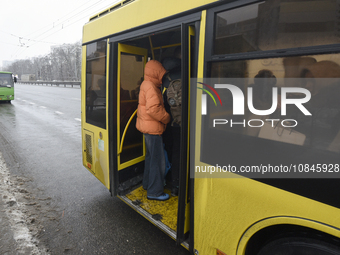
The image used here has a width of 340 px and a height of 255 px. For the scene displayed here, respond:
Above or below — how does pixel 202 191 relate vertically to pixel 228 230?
above

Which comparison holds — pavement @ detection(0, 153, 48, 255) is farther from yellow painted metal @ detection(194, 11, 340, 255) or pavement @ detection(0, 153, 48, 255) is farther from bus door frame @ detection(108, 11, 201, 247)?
yellow painted metal @ detection(194, 11, 340, 255)

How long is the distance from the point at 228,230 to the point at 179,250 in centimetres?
107

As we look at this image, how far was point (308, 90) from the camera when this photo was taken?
1.35 metres

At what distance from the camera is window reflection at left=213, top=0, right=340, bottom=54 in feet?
4.13

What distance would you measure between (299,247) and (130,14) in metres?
2.65

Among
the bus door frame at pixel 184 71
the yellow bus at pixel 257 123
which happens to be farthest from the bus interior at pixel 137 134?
the yellow bus at pixel 257 123

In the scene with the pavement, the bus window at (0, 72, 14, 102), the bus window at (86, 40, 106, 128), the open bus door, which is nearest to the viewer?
the pavement

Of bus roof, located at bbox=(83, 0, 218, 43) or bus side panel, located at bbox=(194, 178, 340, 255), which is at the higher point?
bus roof, located at bbox=(83, 0, 218, 43)

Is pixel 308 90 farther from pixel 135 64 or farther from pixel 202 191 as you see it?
pixel 135 64

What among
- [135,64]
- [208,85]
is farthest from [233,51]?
[135,64]

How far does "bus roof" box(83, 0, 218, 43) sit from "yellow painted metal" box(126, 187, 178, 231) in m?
2.18

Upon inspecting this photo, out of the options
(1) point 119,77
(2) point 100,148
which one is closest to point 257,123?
(1) point 119,77

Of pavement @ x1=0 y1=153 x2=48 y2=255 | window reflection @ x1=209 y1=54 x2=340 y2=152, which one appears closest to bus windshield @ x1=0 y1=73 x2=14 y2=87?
pavement @ x1=0 y1=153 x2=48 y2=255

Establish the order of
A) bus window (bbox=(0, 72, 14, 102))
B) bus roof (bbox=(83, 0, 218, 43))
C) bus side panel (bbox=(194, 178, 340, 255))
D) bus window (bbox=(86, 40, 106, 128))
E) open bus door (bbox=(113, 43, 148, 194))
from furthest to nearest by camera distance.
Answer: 1. bus window (bbox=(0, 72, 14, 102))
2. bus window (bbox=(86, 40, 106, 128))
3. open bus door (bbox=(113, 43, 148, 194))
4. bus roof (bbox=(83, 0, 218, 43))
5. bus side panel (bbox=(194, 178, 340, 255))
